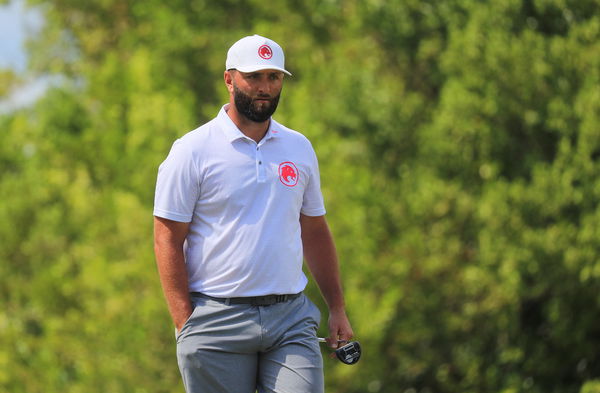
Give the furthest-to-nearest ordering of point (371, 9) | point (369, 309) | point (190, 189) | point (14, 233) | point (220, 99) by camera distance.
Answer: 1. point (14, 233)
2. point (220, 99)
3. point (371, 9)
4. point (369, 309)
5. point (190, 189)

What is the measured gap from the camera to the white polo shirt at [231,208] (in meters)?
3.47

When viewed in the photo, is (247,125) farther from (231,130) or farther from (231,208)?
(231,208)

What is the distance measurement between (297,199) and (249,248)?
0.25 metres

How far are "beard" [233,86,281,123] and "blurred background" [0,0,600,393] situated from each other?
1046 centimetres

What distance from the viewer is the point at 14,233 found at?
1977 cm

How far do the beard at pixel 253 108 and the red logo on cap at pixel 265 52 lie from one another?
0.42 feet

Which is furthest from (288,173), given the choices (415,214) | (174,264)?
(415,214)

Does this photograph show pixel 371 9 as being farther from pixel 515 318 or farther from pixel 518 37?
pixel 515 318

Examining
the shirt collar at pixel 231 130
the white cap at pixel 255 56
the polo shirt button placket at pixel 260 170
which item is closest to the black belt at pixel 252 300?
the polo shirt button placket at pixel 260 170

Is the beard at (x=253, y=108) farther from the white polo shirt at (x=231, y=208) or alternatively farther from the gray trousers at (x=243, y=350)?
the gray trousers at (x=243, y=350)

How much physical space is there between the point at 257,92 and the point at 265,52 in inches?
5.1

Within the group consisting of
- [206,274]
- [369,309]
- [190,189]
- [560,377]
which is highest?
[190,189]

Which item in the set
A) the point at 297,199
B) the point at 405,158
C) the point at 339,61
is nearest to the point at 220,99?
the point at 339,61

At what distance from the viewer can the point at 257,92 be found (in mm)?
3516
